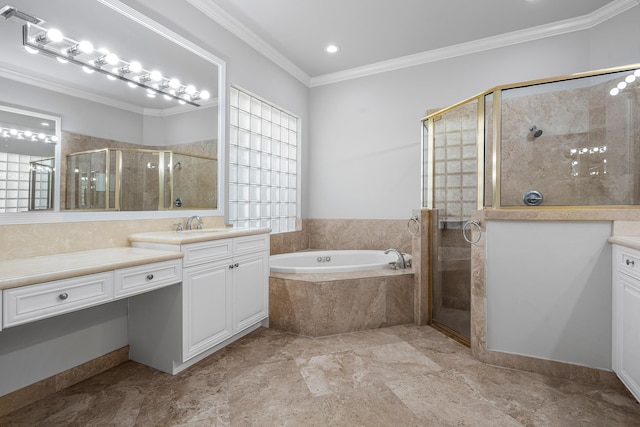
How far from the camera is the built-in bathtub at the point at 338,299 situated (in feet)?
8.41

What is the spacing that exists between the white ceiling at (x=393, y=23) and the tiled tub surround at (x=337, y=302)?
235 centimetres

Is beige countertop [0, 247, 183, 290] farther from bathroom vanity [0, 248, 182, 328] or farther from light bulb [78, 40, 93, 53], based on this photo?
light bulb [78, 40, 93, 53]

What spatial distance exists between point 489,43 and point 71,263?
157 inches

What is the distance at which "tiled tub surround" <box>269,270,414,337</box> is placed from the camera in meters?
2.56

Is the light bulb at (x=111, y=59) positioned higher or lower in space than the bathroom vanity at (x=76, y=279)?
higher

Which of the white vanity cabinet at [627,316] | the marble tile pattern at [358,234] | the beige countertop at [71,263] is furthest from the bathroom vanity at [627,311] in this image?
the beige countertop at [71,263]

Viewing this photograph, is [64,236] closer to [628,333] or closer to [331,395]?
[331,395]

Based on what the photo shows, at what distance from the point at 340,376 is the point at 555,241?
5.31ft

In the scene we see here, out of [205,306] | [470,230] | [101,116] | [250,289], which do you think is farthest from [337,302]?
[101,116]

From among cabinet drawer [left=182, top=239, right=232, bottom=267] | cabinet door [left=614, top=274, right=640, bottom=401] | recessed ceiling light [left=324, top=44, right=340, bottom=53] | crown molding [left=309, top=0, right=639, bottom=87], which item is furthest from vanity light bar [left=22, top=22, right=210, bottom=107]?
cabinet door [left=614, top=274, right=640, bottom=401]

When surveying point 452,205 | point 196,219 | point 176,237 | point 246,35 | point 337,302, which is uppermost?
point 246,35

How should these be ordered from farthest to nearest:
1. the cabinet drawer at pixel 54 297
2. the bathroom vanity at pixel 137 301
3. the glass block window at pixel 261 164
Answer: the glass block window at pixel 261 164 → the bathroom vanity at pixel 137 301 → the cabinet drawer at pixel 54 297

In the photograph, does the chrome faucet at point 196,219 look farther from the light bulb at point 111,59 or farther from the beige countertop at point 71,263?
the light bulb at point 111,59

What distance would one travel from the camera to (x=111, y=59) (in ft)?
6.55
